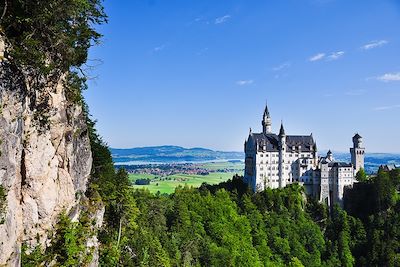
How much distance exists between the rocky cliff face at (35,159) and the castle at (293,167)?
7929cm

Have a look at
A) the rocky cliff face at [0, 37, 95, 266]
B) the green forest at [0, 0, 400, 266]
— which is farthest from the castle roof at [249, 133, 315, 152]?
the rocky cliff face at [0, 37, 95, 266]

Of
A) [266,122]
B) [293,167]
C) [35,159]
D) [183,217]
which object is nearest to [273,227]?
[293,167]

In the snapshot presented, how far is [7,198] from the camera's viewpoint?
24.0 meters

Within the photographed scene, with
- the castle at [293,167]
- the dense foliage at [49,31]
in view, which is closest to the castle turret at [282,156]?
the castle at [293,167]

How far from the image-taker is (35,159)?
28.0m

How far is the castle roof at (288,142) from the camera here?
375 feet

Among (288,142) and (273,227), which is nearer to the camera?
(273,227)

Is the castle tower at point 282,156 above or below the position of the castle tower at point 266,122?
below

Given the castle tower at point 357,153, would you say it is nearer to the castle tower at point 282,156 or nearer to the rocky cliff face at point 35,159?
the castle tower at point 282,156

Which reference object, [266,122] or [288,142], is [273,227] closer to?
[288,142]

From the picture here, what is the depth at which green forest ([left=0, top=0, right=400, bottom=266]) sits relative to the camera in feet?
88.4

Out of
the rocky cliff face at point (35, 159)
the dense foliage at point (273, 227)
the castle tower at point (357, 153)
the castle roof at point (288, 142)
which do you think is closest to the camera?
the rocky cliff face at point (35, 159)

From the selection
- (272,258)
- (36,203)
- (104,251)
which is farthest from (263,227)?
(36,203)

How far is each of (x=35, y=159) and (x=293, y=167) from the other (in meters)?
92.8
